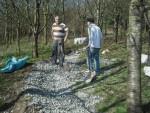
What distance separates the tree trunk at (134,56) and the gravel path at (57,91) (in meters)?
1.76

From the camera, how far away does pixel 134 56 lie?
11.1 meters

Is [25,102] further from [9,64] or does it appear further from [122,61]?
[122,61]

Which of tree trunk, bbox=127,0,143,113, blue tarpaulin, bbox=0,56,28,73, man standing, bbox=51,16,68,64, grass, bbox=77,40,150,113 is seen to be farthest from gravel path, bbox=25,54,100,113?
tree trunk, bbox=127,0,143,113

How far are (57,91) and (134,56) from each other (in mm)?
4748

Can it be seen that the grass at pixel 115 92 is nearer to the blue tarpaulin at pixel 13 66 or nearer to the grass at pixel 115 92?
the grass at pixel 115 92

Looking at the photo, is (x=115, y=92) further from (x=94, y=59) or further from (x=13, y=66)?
(x=13, y=66)

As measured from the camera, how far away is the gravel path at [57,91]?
1271 centimetres

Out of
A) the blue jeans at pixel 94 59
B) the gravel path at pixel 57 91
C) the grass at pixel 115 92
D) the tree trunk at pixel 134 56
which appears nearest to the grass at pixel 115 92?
the grass at pixel 115 92

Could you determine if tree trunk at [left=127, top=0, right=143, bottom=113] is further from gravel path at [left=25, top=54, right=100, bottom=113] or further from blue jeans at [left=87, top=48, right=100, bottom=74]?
blue jeans at [left=87, top=48, right=100, bottom=74]

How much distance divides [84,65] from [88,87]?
5.26 m

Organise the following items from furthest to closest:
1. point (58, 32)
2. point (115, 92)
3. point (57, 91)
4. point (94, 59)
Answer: point (58, 32) < point (94, 59) < point (57, 91) < point (115, 92)

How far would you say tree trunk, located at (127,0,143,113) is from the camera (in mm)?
10938

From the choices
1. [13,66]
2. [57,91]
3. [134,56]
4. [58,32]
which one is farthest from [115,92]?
[13,66]

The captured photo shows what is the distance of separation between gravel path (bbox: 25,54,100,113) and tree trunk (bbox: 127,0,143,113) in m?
1.76
